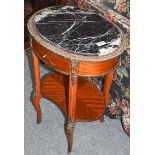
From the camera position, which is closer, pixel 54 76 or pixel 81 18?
pixel 81 18

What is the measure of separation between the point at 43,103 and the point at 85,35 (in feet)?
3.55

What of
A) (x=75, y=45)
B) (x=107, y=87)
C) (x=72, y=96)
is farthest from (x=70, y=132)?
(x=75, y=45)

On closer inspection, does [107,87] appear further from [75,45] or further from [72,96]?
[75,45]

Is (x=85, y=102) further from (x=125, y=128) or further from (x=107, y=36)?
(x=107, y=36)

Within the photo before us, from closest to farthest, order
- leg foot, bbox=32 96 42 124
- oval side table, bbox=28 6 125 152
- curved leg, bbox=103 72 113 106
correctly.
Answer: oval side table, bbox=28 6 125 152, curved leg, bbox=103 72 113 106, leg foot, bbox=32 96 42 124

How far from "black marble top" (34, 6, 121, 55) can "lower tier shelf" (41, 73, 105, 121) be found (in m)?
0.63

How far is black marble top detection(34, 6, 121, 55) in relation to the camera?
162 cm

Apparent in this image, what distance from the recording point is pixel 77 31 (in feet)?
5.74

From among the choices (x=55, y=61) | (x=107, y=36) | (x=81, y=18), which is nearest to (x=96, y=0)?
(x=81, y=18)

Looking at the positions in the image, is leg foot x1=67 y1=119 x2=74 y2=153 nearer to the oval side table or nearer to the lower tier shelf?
the oval side table

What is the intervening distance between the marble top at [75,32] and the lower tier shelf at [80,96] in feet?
2.09

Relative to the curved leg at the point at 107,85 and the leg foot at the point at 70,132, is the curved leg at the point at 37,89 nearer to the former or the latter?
the leg foot at the point at 70,132

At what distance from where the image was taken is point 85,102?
2.25m

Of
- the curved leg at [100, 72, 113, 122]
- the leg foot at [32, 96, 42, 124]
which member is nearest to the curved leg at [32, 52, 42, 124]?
the leg foot at [32, 96, 42, 124]
